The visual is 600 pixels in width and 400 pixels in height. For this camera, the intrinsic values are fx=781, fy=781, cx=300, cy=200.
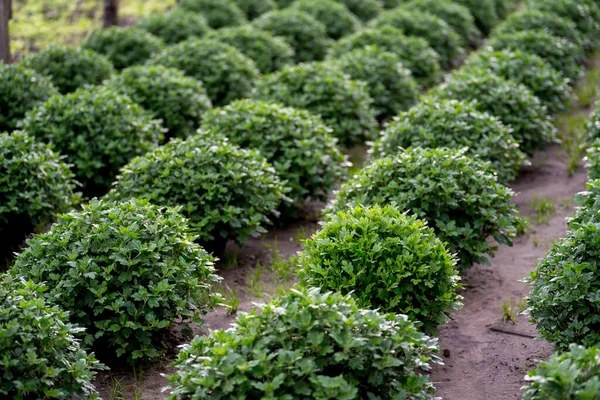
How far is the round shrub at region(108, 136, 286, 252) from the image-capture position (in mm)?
5984

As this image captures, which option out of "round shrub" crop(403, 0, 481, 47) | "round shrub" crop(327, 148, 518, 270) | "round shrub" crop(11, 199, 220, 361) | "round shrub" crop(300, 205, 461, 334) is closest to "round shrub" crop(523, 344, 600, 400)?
"round shrub" crop(300, 205, 461, 334)

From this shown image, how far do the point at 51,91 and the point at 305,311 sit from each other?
551 cm

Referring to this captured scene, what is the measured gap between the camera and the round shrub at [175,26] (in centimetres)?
1179

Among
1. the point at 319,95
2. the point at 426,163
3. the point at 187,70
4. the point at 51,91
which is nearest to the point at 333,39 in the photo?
the point at 187,70

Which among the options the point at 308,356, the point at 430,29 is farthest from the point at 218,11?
the point at 308,356

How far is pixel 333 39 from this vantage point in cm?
1275

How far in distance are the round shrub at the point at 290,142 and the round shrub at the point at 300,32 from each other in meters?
4.39

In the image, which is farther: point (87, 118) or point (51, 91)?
point (51, 91)

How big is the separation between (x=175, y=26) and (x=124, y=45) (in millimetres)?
1301

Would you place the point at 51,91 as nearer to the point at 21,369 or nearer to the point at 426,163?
the point at 426,163

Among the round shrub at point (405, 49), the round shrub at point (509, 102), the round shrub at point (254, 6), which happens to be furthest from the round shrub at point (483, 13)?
the round shrub at point (509, 102)

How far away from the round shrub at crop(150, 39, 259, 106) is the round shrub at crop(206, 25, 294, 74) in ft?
2.36

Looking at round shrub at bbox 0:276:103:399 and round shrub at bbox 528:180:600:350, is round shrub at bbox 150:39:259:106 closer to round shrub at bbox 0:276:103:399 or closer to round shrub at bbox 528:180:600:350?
round shrub at bbox 528:180:600:350

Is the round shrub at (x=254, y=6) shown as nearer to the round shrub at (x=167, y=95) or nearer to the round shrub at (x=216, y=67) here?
the round shrub at (x=216, y=67)
